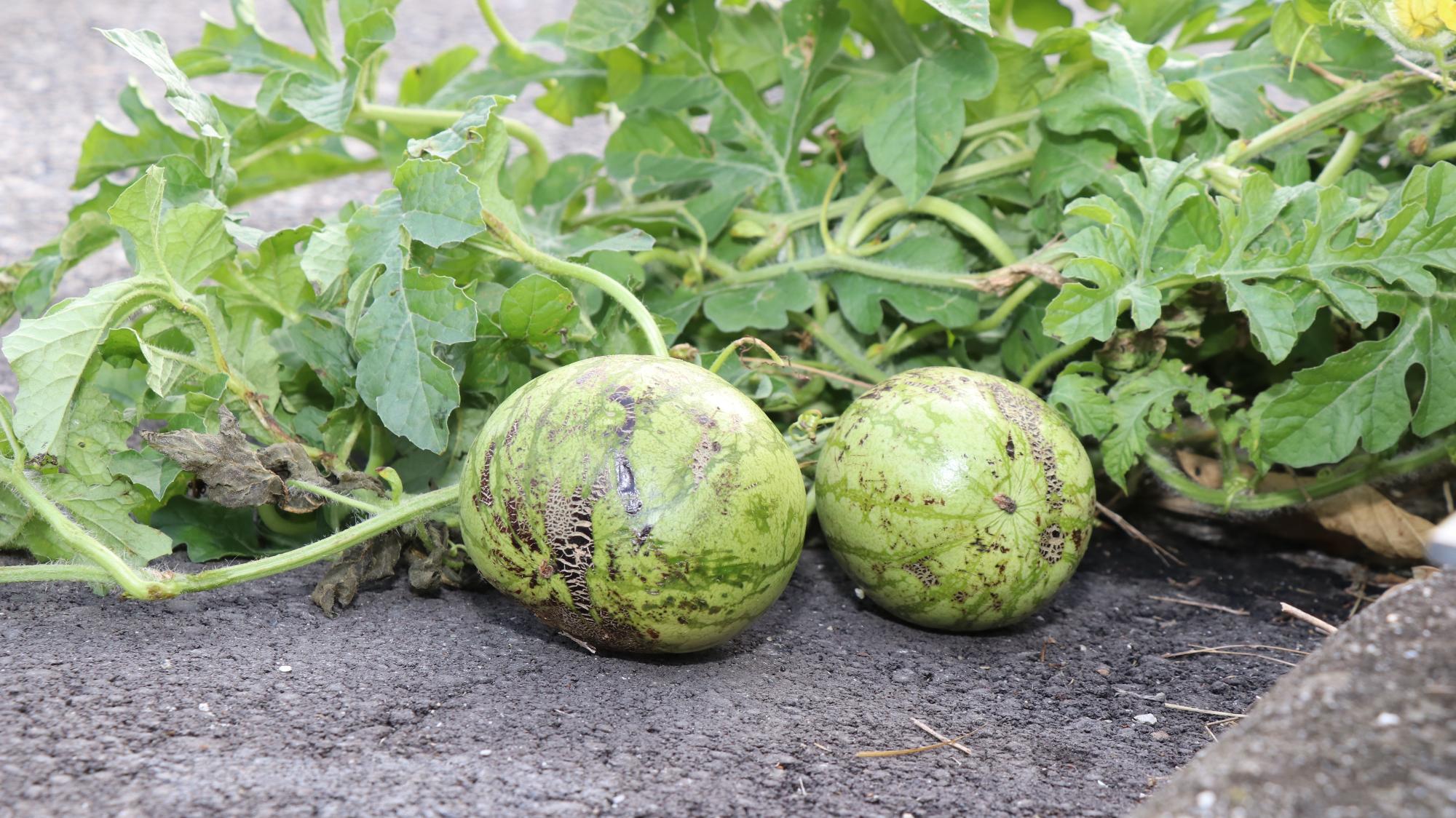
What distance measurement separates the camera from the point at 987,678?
2307 millimetres

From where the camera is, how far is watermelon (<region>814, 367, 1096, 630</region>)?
225 cm

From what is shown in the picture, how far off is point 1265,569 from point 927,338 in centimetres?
106

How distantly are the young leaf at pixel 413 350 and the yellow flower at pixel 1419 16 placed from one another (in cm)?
210

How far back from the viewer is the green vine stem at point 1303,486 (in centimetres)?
272

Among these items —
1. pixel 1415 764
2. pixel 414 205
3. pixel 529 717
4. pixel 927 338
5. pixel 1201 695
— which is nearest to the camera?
pixel 1415 764

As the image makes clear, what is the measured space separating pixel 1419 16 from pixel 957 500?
1.49 meters

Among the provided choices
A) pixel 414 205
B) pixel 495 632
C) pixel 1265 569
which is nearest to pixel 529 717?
pixel 495 632

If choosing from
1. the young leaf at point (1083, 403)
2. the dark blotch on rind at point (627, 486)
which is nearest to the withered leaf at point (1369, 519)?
the young leaf at point (1083, 403)

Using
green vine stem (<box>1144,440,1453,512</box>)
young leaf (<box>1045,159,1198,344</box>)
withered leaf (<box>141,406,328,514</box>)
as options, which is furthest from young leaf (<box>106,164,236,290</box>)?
green vine stem (<box>1144,440,1453,512</box>)

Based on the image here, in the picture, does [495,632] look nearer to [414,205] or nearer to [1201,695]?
[414,205]

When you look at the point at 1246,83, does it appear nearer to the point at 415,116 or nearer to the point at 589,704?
the point at 415,116

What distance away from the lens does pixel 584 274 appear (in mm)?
2523

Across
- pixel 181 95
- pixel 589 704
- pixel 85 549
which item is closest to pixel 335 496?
pixel 85 549

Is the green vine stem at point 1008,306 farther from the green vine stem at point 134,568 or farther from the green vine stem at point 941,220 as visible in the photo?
the green vine stem at point 134,568
